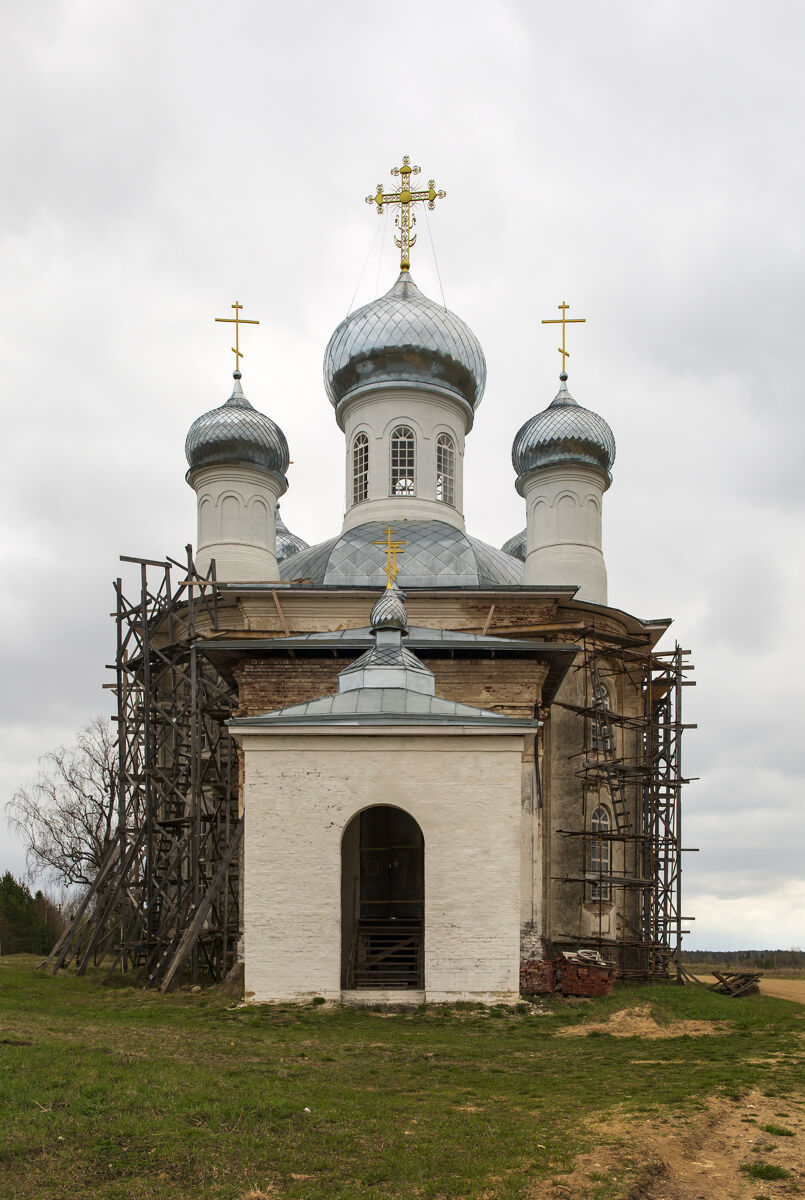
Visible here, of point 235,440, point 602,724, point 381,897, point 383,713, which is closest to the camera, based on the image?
point 383,713

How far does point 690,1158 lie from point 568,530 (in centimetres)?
1680

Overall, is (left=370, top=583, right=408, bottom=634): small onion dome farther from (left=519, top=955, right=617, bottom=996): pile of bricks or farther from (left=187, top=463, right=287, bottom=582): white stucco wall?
(left=187, top=463, right=287, bottom=582): white stucco wall

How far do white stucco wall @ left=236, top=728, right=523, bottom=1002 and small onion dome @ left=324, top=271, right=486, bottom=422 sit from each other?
39.8ft

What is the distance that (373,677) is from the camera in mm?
15336

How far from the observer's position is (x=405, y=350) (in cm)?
2450

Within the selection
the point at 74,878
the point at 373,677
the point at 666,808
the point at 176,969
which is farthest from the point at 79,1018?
the point at 74,878

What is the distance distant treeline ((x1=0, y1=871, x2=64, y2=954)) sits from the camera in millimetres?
30562

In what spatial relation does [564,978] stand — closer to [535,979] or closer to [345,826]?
[535,979]

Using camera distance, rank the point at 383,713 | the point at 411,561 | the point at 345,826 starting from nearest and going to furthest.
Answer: the point at 345,826 < the point at 383,713 < the point at 411,561

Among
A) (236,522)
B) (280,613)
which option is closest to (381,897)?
(280,613)

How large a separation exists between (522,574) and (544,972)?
1052cm

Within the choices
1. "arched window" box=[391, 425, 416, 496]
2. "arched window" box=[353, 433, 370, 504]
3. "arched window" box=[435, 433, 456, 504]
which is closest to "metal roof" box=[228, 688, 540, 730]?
"arched window" box=[391, 425, 416, 496]

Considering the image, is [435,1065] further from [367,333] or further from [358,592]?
[367,333]

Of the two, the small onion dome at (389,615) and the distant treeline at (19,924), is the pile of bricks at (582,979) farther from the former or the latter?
the distant treeline at (19,924)
